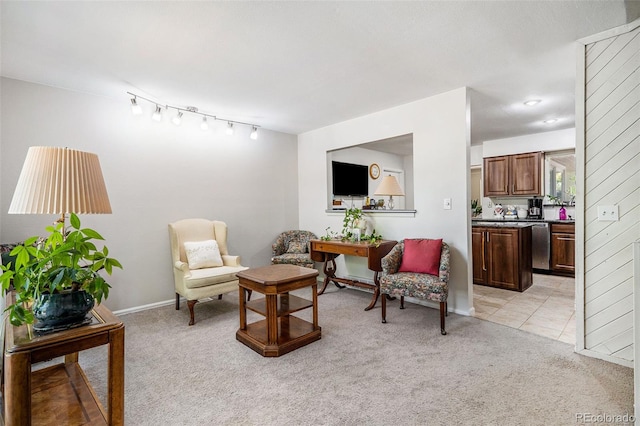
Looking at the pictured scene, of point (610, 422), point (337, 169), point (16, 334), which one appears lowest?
point (610, 422)

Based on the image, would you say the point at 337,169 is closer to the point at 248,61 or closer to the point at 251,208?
the point at 251,208

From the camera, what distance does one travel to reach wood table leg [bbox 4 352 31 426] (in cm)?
113

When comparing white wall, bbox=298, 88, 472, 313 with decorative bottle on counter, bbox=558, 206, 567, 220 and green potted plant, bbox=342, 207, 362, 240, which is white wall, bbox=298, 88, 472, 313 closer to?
green potted plant, bbox=342, 207, 362, 240

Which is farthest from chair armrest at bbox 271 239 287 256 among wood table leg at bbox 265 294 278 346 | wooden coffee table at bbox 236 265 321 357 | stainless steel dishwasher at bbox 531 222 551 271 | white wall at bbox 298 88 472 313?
stainless steel dishwasher at bbox 531 222 551 271

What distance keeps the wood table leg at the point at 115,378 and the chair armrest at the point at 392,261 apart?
2364mm

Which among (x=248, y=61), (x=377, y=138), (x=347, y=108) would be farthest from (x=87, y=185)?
Answer: (x=377, y=138)

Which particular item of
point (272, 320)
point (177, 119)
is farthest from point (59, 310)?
point (177, 119)

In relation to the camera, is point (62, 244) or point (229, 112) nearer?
point (62, 244)

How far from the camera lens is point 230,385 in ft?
6.84

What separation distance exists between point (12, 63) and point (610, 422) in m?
4.84

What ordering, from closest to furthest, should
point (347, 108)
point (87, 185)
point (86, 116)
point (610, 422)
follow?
point (87, 185) < point (610, 422) < point (86, 116) < point (347, 108)

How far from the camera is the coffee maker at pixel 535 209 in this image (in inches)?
214

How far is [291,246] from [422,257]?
7.16 ft

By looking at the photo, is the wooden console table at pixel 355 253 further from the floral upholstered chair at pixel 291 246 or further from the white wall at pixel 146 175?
the white wall at pixel 146 175
